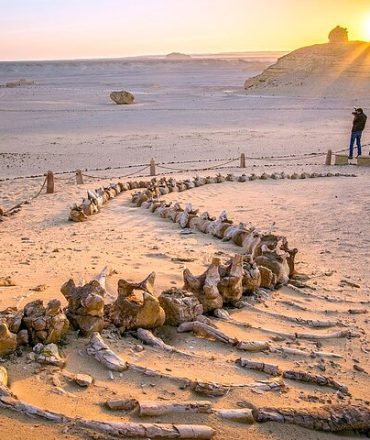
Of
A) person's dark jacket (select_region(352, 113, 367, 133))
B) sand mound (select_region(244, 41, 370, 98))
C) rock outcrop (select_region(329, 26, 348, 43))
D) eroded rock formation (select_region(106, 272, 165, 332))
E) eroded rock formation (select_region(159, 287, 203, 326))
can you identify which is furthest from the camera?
rock outcrop (select_region(329, 26, 348, 43))

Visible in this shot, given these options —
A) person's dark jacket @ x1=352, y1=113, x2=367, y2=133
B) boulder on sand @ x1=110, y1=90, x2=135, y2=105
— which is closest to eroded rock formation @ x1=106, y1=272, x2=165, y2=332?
person's dark jacket @ x1=352, y1=113, x2=367, y2=133

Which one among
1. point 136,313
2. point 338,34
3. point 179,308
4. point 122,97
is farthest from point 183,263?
point 338,34

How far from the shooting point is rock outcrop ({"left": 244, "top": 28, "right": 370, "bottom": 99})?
156ft

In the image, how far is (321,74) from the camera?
51.9m

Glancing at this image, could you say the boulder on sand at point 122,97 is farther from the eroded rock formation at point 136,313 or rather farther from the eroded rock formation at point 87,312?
the eroded rock formation at point 87,312

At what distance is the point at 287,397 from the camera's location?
394 centimetres

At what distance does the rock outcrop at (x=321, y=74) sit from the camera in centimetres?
4741

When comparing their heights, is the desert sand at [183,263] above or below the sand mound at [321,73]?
below

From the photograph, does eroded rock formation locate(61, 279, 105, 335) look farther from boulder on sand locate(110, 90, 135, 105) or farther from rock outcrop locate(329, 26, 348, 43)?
rock outcrop locate(329, 26, 348, 43)

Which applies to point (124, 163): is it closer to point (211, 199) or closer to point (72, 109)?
point (211, 199)

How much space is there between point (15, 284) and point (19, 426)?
2818 mm

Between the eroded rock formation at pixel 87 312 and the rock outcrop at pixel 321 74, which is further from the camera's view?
the rock outcrop at pixel 321 74

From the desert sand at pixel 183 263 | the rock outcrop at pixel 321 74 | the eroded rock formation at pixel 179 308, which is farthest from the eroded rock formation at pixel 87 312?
the rock outcrop at pixel 321 74

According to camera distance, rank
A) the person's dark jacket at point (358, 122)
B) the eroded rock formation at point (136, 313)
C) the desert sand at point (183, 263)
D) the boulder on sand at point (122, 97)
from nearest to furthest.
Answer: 1. the desert sand at point (183, 263)
2. the eroded rock formation at point (136, 313)
3. the person's dark jacket at point (358, 122)
4. the boulder on sand at point (122, 97)
